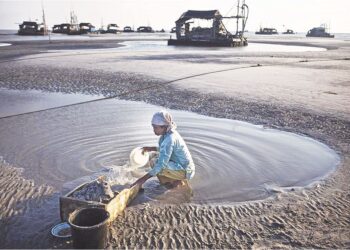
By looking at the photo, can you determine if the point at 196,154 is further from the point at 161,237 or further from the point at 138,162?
the point at 161,237

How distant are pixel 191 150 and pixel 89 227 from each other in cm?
370

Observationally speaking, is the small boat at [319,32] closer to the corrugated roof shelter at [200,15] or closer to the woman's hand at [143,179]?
the corrugated roof shelter at [200,15]

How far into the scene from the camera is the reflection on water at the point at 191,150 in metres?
5.34

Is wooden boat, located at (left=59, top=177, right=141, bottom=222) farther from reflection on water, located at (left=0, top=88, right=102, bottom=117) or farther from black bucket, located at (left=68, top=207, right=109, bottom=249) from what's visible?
reflection on water, located at (left=0, top=88, right=102, bottom=117)

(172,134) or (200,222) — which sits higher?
(172,134)

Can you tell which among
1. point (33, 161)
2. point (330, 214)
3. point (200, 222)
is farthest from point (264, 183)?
point (33, 161)

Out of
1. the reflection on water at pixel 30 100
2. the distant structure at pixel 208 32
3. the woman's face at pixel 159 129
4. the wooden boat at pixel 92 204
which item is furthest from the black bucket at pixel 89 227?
the distant structure at pixel 208 32

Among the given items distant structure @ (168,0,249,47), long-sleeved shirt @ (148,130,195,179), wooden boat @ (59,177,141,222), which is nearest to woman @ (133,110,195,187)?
long-sleeved shirt @ (148,130,195,179)

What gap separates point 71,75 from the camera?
15906 mm

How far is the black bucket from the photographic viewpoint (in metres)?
3.27

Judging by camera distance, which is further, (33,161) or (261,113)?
(261,113)

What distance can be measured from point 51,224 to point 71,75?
12.9 meters

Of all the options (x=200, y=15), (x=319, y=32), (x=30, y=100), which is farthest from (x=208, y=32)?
(x=319, y=32)

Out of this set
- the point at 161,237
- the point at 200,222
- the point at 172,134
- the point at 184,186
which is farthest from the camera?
the point at 184,186
